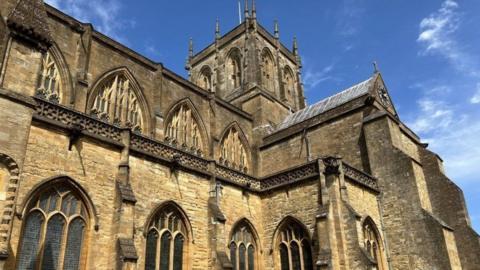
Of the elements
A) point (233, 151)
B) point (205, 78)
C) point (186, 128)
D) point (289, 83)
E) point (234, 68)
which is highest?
point (205, 78)

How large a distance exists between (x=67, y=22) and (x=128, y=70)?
3177 millimetres

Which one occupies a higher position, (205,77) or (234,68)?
(205,77)

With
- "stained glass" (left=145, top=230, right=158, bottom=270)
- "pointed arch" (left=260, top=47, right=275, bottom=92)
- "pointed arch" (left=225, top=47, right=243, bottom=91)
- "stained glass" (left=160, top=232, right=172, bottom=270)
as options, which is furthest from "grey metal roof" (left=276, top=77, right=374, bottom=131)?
"stained glass" (left=145, top=230, right=158, bottom=270)

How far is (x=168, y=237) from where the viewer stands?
44.1ft

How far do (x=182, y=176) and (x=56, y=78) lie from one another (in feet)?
20.1

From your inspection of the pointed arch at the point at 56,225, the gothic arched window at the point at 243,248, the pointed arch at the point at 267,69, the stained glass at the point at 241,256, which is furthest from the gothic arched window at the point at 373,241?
the pointed arch at the point at 267,69

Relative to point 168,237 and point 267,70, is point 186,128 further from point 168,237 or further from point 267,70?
point 267,70

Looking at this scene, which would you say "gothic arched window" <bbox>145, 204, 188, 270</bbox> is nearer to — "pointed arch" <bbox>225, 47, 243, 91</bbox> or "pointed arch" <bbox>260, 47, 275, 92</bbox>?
"pointed arch" <bbox>260, 47, 275, 92</bbox>

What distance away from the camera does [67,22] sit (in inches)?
638

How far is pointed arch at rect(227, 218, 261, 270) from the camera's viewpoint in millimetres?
15629

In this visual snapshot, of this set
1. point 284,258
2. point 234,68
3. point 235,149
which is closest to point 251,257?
point 284,258

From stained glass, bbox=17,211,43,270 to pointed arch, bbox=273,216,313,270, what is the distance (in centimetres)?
919

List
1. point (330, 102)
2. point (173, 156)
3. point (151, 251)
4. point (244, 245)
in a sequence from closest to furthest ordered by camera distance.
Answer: point (151, 251) → point (173, 156) → point (244, 245) → point (330, 102)

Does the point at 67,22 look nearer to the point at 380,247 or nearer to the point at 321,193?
the point at 321,193
